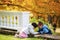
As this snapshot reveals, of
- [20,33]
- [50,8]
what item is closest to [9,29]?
[20,33]

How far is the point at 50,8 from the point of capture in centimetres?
168

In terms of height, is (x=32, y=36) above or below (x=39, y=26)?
below

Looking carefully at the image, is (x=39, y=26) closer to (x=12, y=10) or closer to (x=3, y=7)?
(x=12, y=10)

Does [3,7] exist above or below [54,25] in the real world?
above

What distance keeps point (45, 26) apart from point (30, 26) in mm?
163

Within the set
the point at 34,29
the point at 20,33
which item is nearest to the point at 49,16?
the point at 34,29

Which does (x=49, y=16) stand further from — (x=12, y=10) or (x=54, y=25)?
(x=12, y=10)

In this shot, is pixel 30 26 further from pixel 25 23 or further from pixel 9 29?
pixel 9 29

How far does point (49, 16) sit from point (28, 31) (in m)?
0.28

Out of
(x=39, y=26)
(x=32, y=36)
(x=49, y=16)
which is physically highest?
(x=49, y=16)

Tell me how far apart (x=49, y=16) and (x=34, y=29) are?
22cm

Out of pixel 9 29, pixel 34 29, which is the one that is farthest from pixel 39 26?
pixel 9 29

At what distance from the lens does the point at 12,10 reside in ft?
5.66

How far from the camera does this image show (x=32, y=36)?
1.67 m
